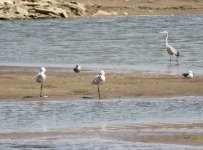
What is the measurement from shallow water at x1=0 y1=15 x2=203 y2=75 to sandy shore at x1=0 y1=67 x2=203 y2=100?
225cm

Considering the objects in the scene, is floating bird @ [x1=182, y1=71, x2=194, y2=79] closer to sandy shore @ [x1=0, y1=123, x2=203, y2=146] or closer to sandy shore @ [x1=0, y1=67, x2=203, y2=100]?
sandy shore @ [x1=0, y1=67, x2=203, y2=100]

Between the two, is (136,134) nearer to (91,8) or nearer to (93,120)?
(93,120)

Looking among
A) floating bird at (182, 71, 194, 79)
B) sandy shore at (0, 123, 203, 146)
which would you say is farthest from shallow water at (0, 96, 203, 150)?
floating bird at (182, 71, 194, 79)

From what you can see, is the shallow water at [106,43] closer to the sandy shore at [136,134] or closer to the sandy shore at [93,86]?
the sandy shore at [93,86]

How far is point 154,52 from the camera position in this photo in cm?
→ 3519

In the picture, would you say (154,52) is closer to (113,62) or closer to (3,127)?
(113,62)

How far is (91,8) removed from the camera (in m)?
59.9

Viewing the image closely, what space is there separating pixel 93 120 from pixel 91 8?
137 ft

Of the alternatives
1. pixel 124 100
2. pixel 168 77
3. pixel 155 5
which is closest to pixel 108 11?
pixel 155 5

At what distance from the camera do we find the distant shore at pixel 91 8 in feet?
180

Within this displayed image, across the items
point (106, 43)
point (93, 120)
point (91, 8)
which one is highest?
point (91, 8)

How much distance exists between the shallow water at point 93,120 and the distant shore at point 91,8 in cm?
3377

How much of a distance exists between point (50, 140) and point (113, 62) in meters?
14.9

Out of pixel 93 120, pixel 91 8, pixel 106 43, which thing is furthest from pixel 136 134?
pixel 91 8
